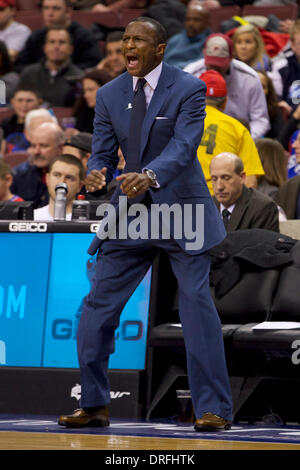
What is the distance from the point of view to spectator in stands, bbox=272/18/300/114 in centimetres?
959

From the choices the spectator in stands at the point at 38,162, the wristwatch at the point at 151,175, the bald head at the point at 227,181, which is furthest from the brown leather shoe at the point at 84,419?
the spectator in stands at the point at 38,162

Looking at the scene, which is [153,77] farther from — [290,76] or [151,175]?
[290,76]

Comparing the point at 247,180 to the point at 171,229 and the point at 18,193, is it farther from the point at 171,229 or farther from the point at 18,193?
the point at 171,229

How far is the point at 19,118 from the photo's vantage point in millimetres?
10688

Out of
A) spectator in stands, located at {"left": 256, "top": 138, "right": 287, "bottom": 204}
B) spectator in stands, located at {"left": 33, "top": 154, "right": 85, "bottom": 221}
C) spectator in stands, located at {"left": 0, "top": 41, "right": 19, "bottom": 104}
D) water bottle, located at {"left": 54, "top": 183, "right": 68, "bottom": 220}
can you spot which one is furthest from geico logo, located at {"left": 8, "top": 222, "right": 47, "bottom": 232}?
spectator in stands, located at {"left": 0, "top": 41, "right": 19, "bottom": 104}

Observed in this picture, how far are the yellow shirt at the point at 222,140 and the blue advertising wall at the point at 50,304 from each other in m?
1.72

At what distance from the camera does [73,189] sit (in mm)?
7047

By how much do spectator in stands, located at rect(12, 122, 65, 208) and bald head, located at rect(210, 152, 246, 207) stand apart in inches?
91.5

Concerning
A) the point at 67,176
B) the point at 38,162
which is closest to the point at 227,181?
the point at 67,176

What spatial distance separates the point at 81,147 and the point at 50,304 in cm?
243

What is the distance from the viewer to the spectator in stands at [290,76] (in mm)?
9586

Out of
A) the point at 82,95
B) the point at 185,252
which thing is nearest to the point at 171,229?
the point at 185,252

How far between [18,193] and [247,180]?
2.17 meters

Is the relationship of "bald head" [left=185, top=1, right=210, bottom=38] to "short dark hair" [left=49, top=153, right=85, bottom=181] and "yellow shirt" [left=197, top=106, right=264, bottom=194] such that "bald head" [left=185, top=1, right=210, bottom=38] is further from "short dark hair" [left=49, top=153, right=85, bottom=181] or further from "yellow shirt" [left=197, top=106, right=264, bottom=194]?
"short dark hair" [left=49, top=153, right=85, bottom=181]
